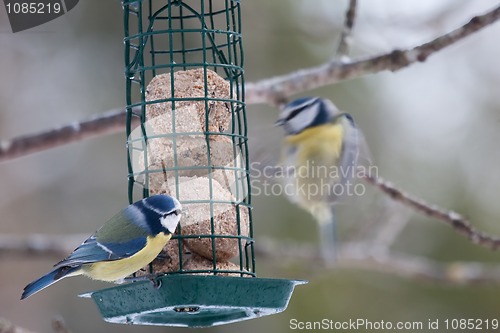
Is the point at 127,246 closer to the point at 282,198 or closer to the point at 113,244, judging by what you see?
the point at 113,244

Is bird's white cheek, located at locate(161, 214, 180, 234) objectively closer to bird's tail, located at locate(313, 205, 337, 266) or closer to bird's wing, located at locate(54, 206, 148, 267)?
bird's wing, located at locate(54, 206, 148, 267)

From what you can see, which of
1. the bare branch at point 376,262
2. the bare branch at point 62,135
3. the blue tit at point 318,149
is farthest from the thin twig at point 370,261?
the blue tit at point 318,149

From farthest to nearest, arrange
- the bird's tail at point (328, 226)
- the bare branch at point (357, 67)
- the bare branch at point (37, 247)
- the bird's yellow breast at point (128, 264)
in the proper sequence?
1. the bare branch at point (37, 247)
2. the bird's tail at point (328, 226)
3. the bare branch at point (357, 67)
4. the bird's yellow breast at point (128, 264)

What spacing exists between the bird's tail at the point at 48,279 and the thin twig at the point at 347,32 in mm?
1989

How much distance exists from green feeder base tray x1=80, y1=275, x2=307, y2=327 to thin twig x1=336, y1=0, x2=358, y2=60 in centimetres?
166

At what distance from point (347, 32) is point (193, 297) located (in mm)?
2015

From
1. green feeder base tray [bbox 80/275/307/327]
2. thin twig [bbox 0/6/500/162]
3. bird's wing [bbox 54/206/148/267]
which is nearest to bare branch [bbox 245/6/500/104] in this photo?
thin twig [bbox 0/6/500/162]

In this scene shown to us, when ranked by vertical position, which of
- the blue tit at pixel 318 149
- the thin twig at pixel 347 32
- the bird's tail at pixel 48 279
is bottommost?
the bird's tail at pixel 48 279

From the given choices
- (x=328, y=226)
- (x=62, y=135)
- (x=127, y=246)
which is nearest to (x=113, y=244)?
(x=127, y=246)

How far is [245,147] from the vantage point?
14.5ft

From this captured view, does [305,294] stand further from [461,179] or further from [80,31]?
[80,31]

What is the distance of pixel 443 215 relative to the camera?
14.7 feet

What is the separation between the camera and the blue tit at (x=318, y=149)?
4.61 meters

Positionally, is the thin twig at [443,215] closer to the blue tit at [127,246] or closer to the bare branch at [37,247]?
the blue tit at [127,246]
